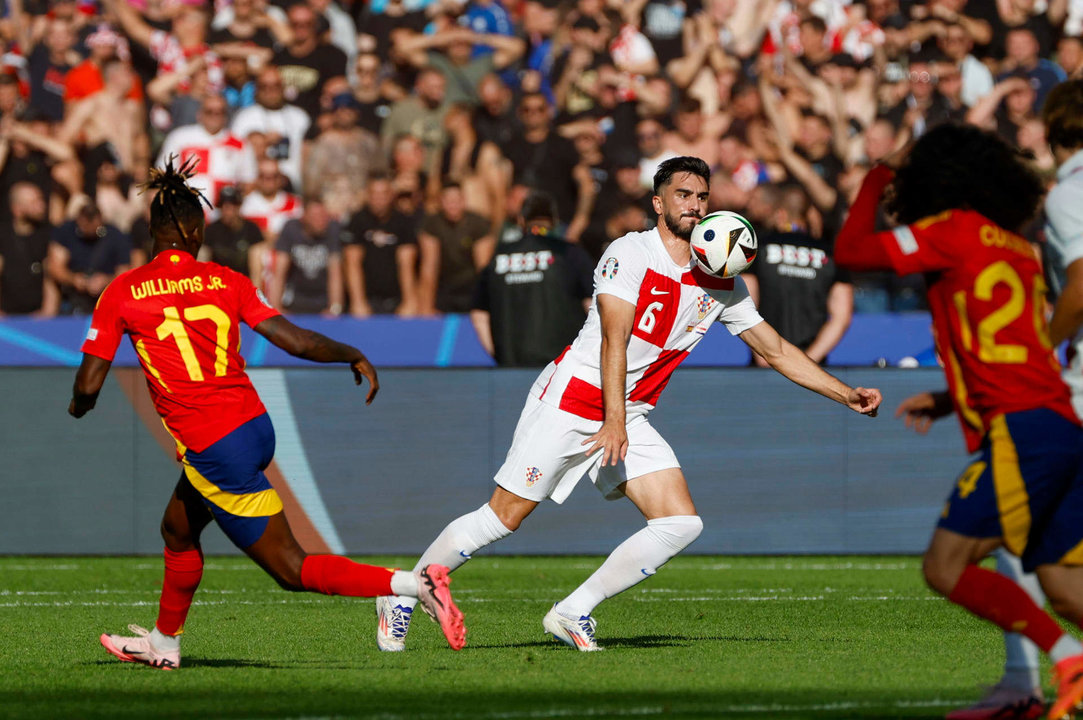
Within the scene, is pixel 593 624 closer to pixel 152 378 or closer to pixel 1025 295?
pixel 152 378

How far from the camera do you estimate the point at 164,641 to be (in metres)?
6.57

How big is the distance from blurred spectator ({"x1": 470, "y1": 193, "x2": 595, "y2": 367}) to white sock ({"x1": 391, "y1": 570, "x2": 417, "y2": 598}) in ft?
19.5

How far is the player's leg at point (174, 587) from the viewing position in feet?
21.3

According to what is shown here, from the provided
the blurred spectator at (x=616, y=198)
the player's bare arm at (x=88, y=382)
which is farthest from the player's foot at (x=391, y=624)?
the blurred spectator at (x=616, y=198)

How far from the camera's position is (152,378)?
638cm

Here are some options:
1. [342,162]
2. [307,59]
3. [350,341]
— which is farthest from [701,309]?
[307,59]

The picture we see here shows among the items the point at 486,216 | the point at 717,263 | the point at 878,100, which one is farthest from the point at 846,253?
the point at 878,100

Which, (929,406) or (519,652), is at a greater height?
(929,406)

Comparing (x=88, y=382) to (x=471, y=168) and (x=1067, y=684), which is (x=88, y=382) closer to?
(x=1067, y=684)

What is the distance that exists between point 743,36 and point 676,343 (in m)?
9.84

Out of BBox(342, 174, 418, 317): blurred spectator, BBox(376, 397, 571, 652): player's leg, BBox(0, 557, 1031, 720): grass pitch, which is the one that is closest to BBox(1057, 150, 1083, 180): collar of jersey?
BBox(0, 557, 1031, 720): grass pitch

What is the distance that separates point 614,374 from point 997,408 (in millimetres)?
2239

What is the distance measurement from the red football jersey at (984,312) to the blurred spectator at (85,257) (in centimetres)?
1094

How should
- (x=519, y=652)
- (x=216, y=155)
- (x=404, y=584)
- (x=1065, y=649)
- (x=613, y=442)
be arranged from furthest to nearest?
1. (x=216, y=155)
2. (x=519, y=652)
3. (x=613, y=442)
4. (x=404, y=584)
5. (x=1065, y=649)
